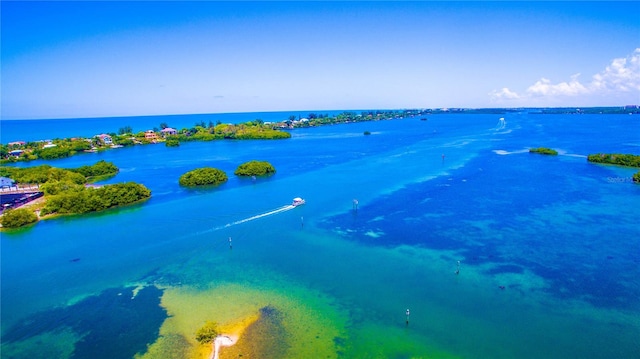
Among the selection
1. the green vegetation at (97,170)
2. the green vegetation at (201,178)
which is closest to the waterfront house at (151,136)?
the green vegetation at (97,170)

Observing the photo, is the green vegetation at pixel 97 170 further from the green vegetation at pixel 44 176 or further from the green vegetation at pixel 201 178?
the green vegetation at pixel 201 178

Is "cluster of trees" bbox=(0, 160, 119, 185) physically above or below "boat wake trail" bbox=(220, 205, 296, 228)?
above

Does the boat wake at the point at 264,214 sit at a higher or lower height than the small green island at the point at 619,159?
lower

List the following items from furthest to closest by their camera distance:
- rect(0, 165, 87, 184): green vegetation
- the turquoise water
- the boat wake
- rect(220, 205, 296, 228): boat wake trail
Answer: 1. rect(0, 165, 87, 184): green vegetation
2. rect(220, 205, 296, 228): boat wake trail
3. the boat wake
4. the turquoise water

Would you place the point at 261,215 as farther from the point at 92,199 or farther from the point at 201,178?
the point at 92,199

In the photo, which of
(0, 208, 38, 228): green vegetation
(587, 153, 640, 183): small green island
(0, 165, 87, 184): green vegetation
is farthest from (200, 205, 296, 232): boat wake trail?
(587, 153, 640, 183): small green island

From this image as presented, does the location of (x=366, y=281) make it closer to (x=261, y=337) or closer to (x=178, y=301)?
(x=261, y=337)

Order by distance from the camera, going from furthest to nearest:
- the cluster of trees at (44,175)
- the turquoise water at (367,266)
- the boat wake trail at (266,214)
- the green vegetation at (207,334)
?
1. the cluster of trees at (44,175)
2. the boat wake trail at (266,214)
3. the turquoise water at (367,266)
4. the green vegetation at (207,334)

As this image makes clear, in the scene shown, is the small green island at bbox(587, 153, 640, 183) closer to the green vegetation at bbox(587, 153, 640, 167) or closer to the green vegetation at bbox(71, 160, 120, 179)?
the green vegetation at bbox(587, 153, 640, 167)
